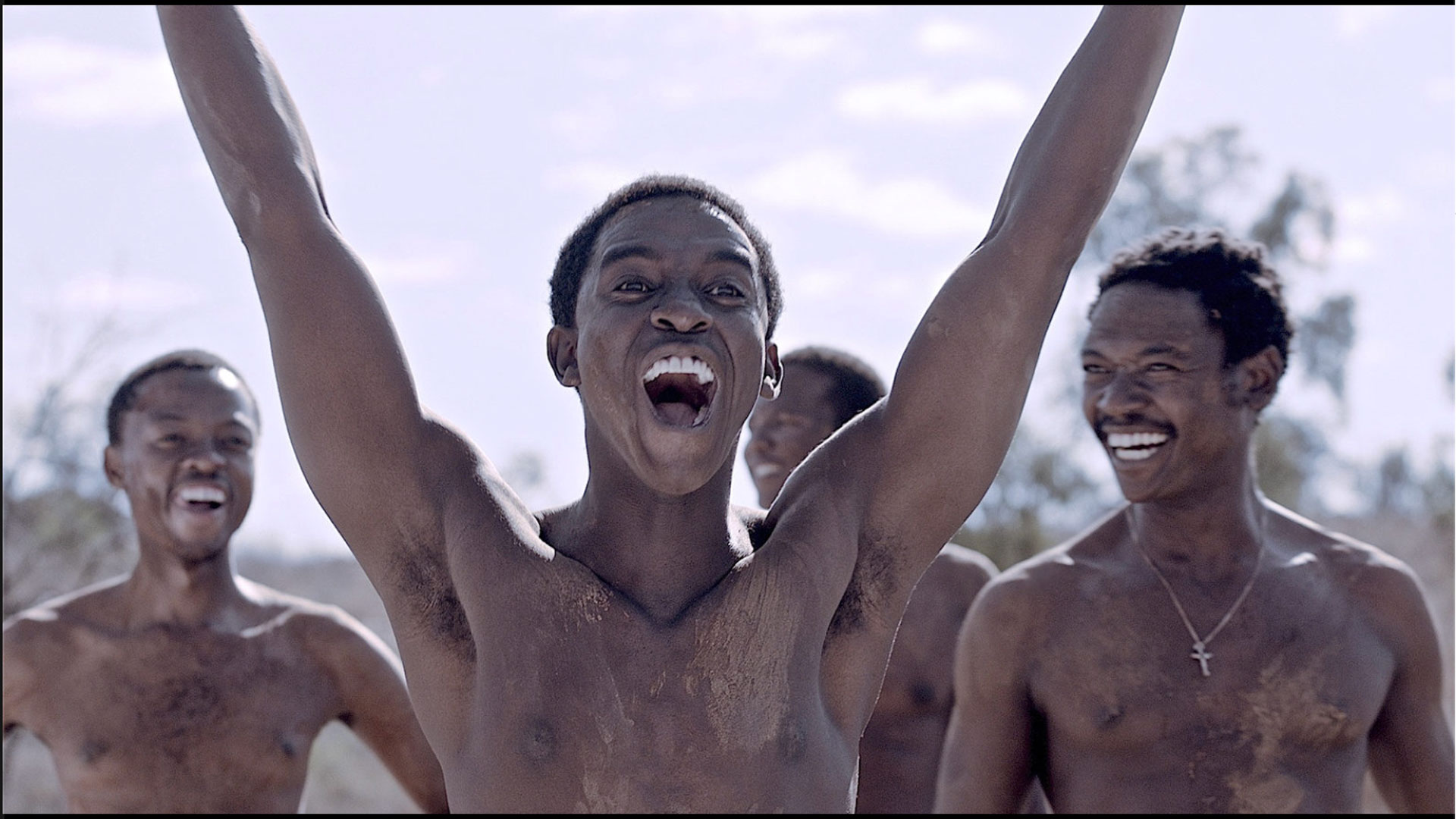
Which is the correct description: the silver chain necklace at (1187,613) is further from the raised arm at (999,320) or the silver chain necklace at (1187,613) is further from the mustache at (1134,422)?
the raised arm at (999,320)

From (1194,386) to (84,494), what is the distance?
16.0m

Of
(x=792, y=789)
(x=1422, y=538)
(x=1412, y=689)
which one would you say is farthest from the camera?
(x=1422, y=538)

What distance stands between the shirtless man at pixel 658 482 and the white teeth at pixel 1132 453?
1732mm

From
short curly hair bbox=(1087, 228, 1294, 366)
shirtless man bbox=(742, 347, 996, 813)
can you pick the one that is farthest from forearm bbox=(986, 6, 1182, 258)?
shirtless man bbox=(742, 347, 996, 813)

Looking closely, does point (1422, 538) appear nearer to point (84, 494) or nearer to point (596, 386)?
point (84, 494)

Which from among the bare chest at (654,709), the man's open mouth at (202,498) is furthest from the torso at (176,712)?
the bare chest at (654,709)

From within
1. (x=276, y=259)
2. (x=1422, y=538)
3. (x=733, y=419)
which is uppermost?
(x=276, y=259)

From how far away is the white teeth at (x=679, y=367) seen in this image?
283 centimetres

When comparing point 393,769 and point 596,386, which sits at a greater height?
point 596,386

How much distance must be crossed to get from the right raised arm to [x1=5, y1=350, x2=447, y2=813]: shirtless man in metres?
2.87

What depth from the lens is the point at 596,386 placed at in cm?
290

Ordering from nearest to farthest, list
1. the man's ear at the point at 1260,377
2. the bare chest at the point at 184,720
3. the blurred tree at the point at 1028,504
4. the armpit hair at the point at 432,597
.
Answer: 1. the armpit hair at the point at 432,597
2. the man's ear at the point at 1260,377
3. the bare chest at the point at 184,720
4. the blurred tree at the point at 1028,504

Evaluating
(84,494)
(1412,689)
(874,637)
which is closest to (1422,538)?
(84,494)

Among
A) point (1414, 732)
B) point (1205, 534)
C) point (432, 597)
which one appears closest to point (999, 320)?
point (432, 597)
